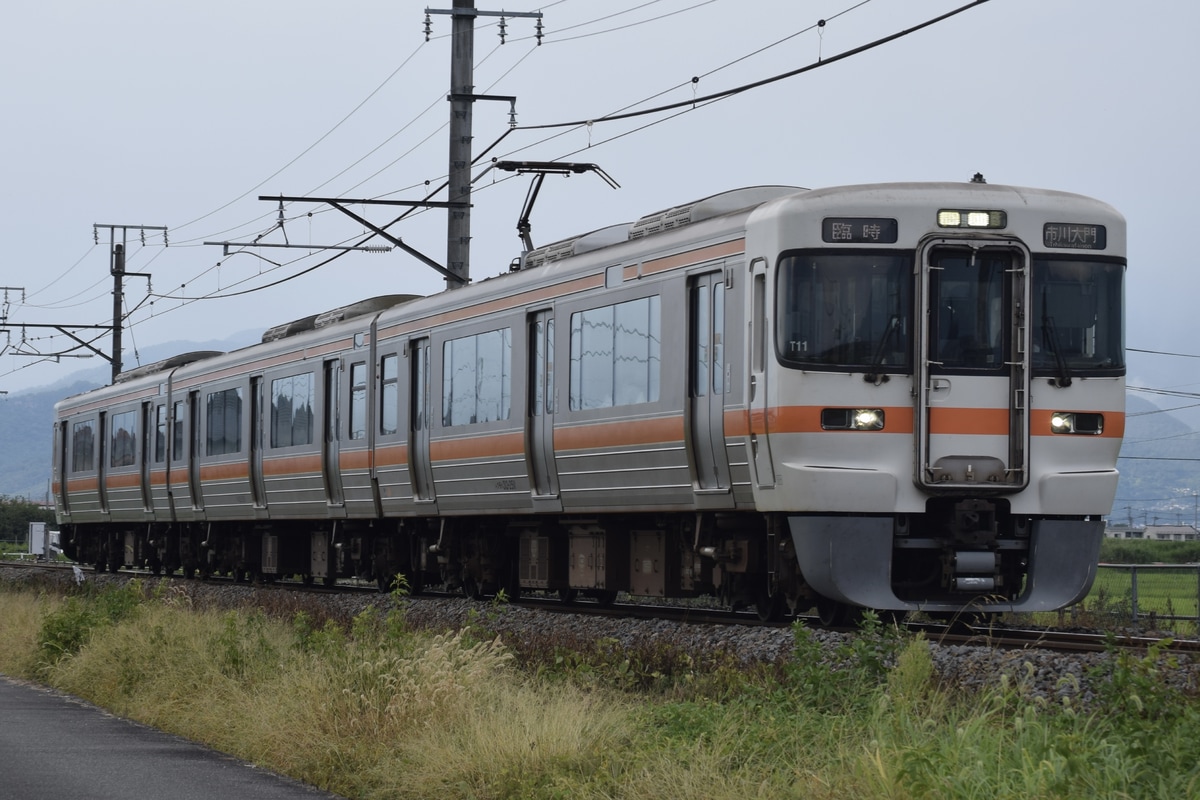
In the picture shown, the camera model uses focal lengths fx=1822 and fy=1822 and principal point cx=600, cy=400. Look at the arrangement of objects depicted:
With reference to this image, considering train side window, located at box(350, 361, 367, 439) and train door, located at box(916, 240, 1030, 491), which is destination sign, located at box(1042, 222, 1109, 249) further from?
train side window, located at box(350, 361, 367, 439)

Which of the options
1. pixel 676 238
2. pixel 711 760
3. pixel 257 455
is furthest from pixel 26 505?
pixel 711 760

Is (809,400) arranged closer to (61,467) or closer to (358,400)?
(358,400)

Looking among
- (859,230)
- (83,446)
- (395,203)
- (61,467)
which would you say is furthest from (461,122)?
(61,467)

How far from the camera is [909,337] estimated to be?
12.9m

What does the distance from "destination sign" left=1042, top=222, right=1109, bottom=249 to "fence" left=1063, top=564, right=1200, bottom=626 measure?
407 centimetres

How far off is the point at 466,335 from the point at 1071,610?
6.56 meters

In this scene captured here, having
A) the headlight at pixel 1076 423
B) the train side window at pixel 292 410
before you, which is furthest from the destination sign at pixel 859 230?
the train side window at pixel 292 410

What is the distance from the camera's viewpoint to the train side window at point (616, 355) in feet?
48.6

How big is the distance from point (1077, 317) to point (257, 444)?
47.3 feet

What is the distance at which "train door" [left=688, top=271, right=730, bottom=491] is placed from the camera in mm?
13734

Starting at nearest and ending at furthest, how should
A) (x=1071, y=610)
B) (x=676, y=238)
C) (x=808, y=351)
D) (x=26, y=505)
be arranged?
(x=808, y=351) < (x=676, y=238) < (x=1071, y=610) < (x=26, y=505)

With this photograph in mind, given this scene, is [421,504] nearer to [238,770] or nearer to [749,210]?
[749,210]

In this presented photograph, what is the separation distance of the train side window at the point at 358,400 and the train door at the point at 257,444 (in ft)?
11.8

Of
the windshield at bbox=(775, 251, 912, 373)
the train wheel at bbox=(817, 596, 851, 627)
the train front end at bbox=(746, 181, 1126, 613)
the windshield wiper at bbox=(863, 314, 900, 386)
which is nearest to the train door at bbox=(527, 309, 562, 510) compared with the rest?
the train wheel at bbox=(817, 596, 851, 627)
